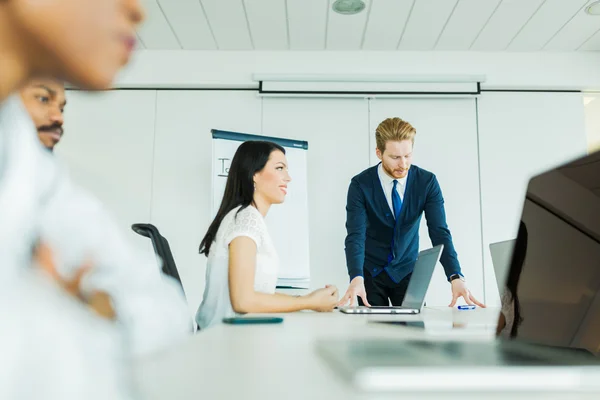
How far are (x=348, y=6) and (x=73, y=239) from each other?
329 centimetres

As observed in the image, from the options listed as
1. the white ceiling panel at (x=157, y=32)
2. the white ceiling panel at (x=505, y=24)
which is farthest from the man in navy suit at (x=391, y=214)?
the white ceiling panel at (x=157, y=32)

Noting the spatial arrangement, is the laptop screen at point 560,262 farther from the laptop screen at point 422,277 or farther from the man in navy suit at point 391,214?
the man in navy suit at point 391,214

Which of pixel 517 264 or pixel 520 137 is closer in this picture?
pixel 517 264

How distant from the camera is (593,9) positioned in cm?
337

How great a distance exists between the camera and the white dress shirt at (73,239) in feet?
0.91

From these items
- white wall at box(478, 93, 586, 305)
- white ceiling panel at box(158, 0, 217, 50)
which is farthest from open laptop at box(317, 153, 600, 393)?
white wall at box(478, 93, 586, 305)

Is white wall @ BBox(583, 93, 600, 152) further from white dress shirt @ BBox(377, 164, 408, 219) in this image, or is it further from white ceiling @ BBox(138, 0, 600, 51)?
white dress shirt @ BBox(377, 164, 408, 219)

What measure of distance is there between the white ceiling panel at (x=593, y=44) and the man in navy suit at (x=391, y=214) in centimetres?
A: 201

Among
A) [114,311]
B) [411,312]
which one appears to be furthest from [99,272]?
[411,312]

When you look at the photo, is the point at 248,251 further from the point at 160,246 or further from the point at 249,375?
the point at 249,375

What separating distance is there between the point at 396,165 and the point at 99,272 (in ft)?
8.23

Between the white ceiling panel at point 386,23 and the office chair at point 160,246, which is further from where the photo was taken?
the white ceiling panel at point 386,23

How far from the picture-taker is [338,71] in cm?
396

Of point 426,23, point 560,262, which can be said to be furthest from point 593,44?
point 560,262
